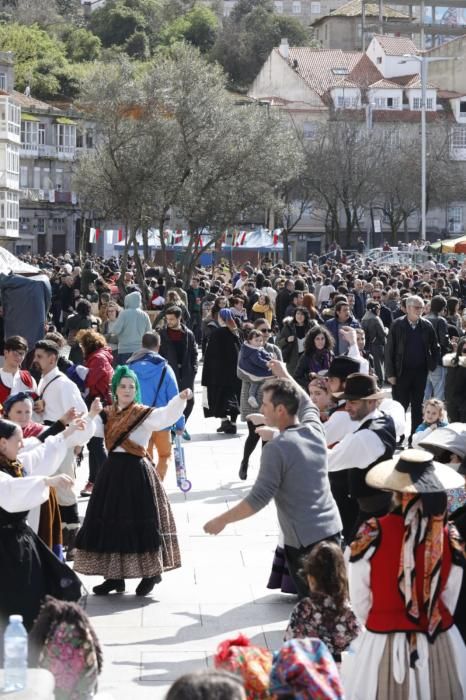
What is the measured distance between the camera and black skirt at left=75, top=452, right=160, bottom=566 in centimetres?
947

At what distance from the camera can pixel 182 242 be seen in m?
56.2

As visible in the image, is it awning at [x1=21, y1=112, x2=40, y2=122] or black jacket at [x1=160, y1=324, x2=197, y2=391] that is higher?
awning at [x1=21, y1=112, x2=40, y2=122]

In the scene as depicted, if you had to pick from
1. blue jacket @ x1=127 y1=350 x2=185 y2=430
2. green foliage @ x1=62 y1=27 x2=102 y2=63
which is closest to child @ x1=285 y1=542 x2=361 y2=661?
blue jacket @ x1=127 y1=350 x2=185 y2=430

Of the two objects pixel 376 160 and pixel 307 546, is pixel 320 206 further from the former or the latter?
pixel 307 546

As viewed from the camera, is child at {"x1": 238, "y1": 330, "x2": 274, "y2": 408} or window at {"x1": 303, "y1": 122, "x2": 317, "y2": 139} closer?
child at {"x1": 238, "y1": 330, "x2": 274, "y2": 408}

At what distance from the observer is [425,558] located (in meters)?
6.25

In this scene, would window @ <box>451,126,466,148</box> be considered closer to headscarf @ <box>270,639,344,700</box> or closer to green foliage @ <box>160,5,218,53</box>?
green foliage @ <box>160,5,218,53</box>

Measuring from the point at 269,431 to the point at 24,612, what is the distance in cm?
166

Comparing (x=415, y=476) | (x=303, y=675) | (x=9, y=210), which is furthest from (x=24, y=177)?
(x=303, y=675)

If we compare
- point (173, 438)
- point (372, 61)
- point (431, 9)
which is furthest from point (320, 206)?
point (173, 438)

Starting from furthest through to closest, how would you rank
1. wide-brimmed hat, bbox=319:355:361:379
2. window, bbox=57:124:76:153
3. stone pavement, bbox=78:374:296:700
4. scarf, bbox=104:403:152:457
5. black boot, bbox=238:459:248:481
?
window, bbox=57:124:76:153 → black boot, bbox=238:459:248:481 → wide-brimmed hat, bbox=319:355:361:379 → scarf, bbox=104:403:152:457 → stone pavement, bbox=78:374:296:700

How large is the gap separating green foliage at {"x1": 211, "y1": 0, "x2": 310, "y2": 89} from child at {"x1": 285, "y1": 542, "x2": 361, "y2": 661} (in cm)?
10104

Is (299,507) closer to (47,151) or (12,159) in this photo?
(12,159)

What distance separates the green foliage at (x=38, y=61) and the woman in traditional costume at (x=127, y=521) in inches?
3413
